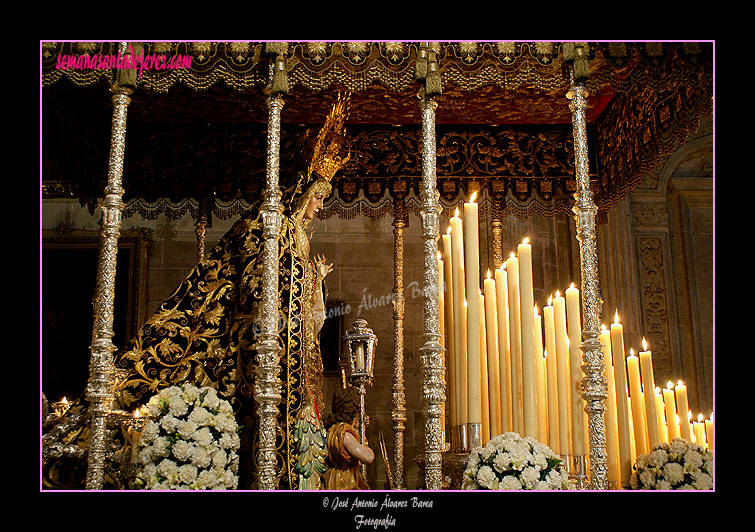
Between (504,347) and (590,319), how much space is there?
0.49 m

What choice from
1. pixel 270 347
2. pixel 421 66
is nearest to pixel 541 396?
pixel 270 347

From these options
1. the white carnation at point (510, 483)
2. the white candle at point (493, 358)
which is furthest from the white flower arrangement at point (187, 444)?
the white candle at point (493, 358)

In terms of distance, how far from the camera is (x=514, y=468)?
311cm

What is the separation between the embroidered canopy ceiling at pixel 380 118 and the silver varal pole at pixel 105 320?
448 mm

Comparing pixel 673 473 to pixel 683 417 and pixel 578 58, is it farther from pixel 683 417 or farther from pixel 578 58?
pixel 578 58

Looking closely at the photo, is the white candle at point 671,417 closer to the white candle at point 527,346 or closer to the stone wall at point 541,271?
the white candle at point 527,346

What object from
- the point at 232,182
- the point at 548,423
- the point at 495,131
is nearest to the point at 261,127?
the point at 232,182

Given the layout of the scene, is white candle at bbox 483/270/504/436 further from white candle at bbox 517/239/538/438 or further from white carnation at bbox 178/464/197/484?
white carnation at bbox 178/464/197/484

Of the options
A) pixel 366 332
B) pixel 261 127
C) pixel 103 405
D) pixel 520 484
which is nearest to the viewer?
pixel 520 484

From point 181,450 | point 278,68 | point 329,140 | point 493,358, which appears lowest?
point 181,450

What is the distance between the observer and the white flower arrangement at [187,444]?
3.17 meters

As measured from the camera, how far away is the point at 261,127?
205 inches
